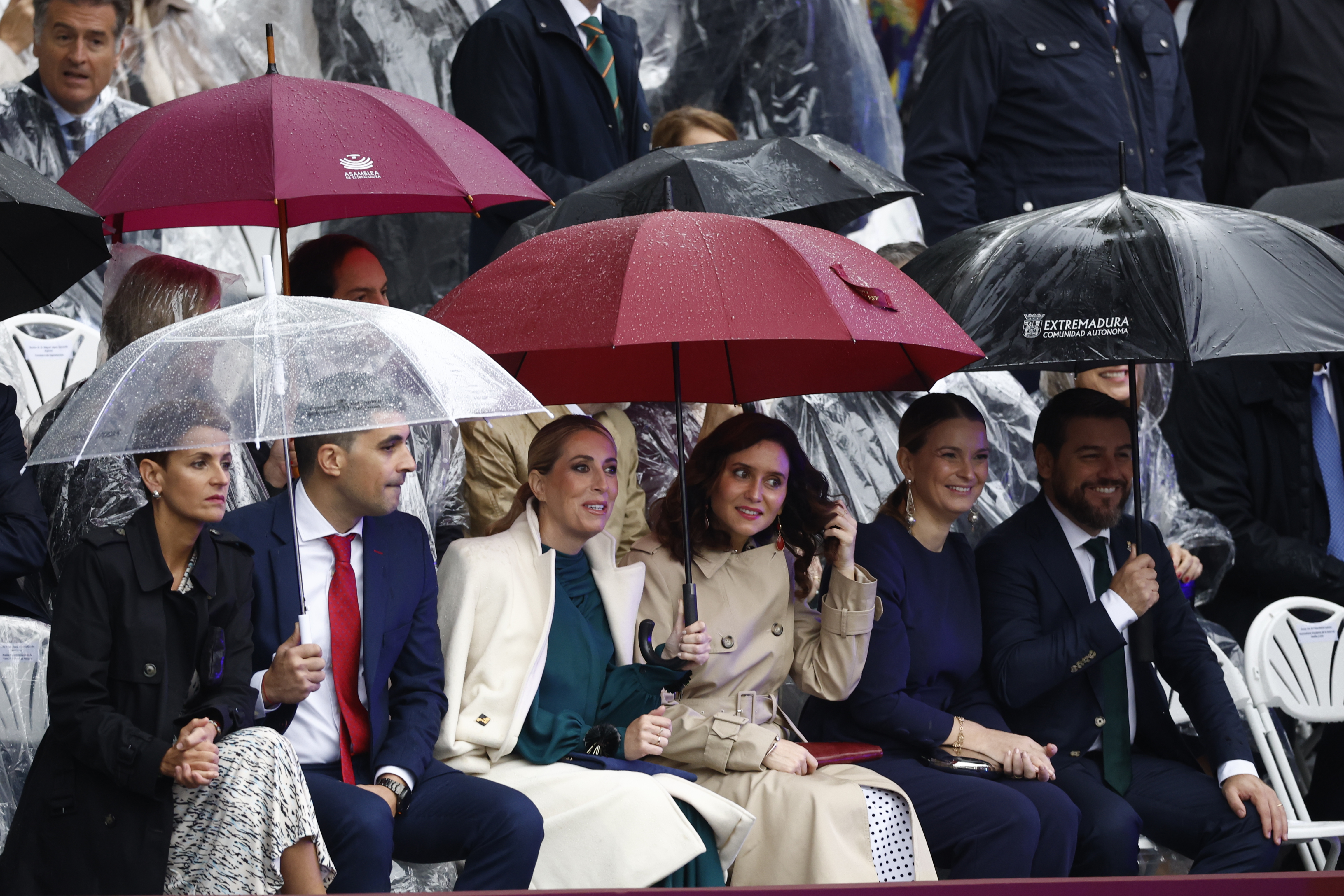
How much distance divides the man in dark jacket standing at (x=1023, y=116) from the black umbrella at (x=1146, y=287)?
174 cm

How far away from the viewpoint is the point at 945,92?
6188 mm

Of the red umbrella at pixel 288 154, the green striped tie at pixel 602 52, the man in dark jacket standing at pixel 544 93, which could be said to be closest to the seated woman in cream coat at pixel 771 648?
the red umbrella at pixel 288 154

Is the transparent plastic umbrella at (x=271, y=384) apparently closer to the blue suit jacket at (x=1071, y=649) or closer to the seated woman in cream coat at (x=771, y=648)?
the seated woman in cream coat at (x=771, y=648)

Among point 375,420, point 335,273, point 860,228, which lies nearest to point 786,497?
point 335,273

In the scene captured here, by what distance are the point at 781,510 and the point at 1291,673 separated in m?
1.99

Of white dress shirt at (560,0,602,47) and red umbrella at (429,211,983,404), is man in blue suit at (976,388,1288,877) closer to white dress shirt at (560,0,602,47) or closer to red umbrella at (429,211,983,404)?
red umbrella at (429,211,983,404)

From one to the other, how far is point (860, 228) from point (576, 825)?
4456 millimetres

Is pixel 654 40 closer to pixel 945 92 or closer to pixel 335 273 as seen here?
pixel 945 92

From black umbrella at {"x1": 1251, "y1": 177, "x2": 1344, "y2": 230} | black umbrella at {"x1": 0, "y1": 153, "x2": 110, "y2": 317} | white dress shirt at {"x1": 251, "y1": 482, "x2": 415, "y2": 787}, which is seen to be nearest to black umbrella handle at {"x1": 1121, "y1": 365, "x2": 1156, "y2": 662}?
black umbrella at {"x1": 1251, "y1": 177, "x2": 1344, "y2": 230}

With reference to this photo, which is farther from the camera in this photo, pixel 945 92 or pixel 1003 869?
pixel 945 92

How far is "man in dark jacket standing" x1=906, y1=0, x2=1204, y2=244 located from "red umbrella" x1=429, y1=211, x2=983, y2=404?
2020mm

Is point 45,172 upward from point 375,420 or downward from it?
upward

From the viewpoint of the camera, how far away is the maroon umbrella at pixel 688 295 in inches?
143

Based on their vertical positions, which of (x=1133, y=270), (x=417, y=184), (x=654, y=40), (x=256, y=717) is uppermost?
(x=654, y=40)
